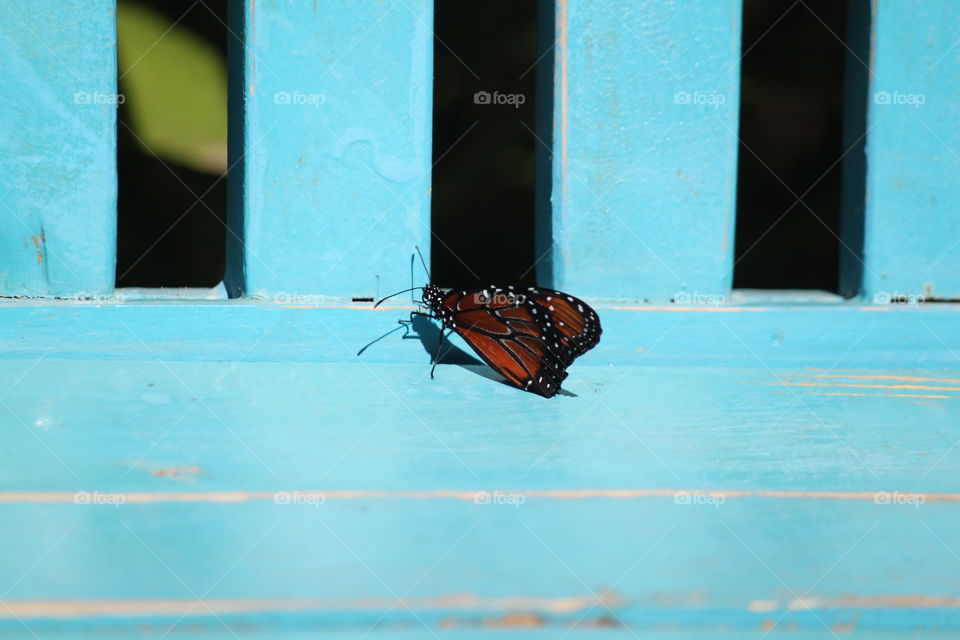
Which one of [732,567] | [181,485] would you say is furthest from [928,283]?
[181,485]

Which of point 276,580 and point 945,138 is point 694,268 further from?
point 276,580

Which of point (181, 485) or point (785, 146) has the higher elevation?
point (785, 146)

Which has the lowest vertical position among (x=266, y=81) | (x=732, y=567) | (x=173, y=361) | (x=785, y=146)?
(x=173, y=361)
